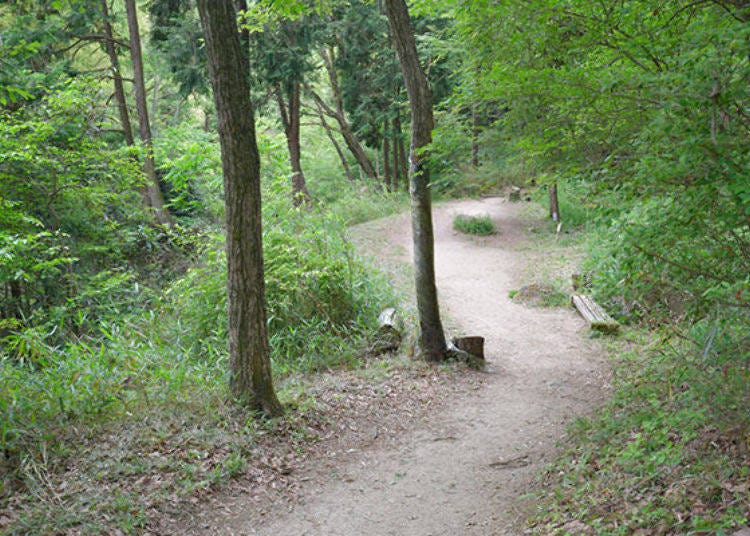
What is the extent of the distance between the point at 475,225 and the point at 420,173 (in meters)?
9.92

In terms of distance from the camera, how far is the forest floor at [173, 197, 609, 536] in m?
4.61

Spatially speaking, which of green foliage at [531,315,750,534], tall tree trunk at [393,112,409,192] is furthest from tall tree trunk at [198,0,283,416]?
tall tree trunk at [393,112,409,192]

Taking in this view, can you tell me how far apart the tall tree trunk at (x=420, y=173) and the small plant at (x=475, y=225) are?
30.2 feet

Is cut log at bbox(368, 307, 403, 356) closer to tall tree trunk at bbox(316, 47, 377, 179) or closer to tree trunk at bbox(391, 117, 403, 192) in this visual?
tree trunk at bbox(391, 117, 403, 192)

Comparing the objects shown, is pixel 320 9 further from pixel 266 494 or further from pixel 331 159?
pixel 331 159

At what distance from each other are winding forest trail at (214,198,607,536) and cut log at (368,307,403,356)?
1.37 meters

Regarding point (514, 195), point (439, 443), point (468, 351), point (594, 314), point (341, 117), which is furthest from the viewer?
point (341, 117)

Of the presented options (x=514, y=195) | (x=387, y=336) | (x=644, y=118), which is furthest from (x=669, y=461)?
(x=514, y=195)

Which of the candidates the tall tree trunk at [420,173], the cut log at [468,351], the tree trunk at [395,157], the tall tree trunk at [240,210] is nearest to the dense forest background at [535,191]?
the tall tree trunk at [420,173]

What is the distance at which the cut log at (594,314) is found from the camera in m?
8.80

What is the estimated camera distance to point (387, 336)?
8.45 m

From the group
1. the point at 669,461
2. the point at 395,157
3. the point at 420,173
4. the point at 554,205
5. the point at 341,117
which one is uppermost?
the point at 341,117

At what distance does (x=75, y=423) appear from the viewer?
199 inches

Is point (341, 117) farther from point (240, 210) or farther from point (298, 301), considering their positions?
point (240, 210)
